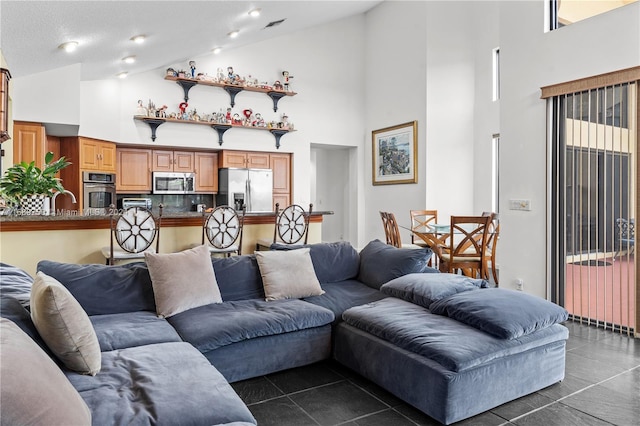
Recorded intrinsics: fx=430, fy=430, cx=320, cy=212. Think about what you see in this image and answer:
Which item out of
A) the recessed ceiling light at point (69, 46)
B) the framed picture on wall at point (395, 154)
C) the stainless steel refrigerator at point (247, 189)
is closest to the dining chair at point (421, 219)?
the framed picture on wall at point (395, 154)

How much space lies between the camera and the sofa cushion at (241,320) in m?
2.55

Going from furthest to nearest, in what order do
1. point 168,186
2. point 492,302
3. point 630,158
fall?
point 168,186
point 630,158
point 492,302

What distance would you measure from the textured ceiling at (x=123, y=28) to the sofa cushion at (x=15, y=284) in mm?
1971

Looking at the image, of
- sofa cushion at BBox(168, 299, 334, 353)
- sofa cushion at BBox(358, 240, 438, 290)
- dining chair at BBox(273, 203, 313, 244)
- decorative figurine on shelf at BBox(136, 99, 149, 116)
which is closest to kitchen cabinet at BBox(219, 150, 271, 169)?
decorative figurine on shelf at BBox(136, 99, 149, 116)

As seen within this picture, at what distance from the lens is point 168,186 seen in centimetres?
698

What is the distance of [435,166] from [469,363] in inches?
205

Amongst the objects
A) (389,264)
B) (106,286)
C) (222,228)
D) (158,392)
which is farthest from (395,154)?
(158,392)

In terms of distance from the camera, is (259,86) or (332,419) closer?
(332,419)

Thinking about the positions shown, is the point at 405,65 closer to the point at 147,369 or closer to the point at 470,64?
the point at 470,64

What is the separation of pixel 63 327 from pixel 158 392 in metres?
0.49

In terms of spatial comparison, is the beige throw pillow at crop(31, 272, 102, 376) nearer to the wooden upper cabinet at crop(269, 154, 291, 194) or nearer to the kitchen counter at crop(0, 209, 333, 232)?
the kitchen counter at crop(0, 209, 333, 232)

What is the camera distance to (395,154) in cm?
762

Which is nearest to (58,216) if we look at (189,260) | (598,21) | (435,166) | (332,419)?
(189,260)

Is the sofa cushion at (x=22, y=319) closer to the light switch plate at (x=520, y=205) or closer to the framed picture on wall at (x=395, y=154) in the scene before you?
the light switch plate at (x=520, y=205)
